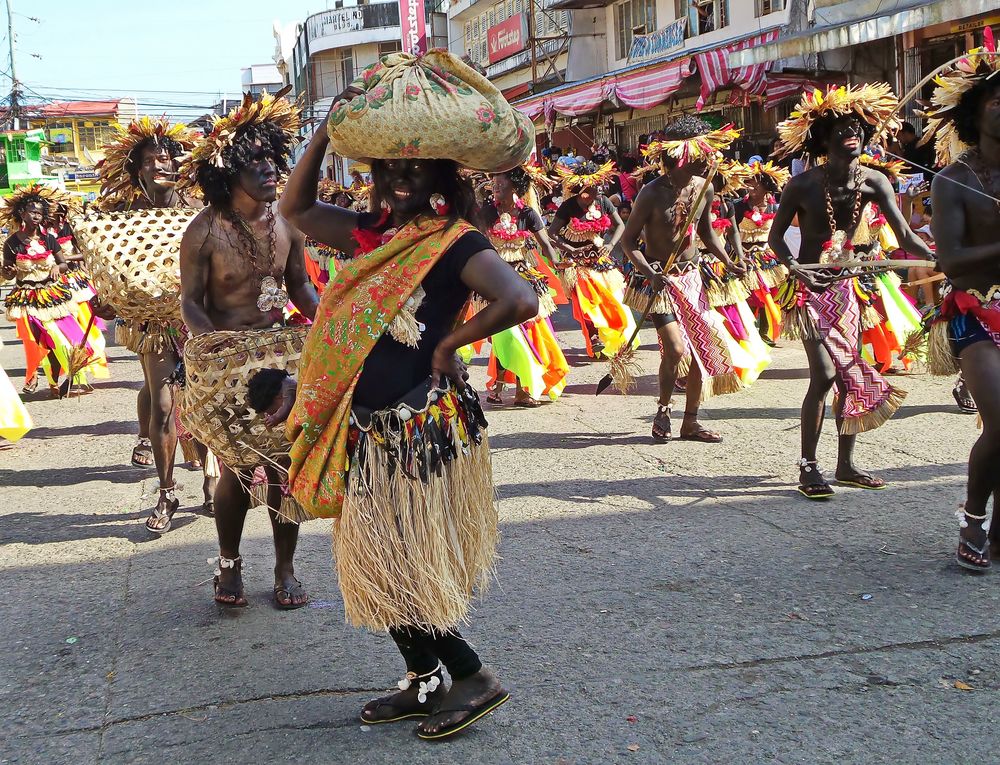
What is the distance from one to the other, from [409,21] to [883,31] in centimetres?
1222

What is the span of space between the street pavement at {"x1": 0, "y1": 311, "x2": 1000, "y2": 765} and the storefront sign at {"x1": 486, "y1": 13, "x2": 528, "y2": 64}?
99.0ft

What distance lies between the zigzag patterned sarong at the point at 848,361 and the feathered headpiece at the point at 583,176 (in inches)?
210

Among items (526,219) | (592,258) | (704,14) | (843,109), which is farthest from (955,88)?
(704,14)

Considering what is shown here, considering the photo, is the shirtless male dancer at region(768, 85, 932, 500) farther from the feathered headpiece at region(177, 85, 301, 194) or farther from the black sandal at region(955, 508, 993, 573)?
the feathered headpiece at region(177, 85, 301, 194)

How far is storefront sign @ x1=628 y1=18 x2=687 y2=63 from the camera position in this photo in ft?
80.9

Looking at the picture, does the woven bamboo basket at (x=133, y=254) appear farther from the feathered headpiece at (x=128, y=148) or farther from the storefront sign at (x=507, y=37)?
the storefront sign at (x=507, y=37)

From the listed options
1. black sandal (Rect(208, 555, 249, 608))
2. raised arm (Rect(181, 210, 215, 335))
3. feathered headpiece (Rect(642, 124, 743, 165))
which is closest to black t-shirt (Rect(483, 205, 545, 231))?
feathered headpiece (Rect(642, 124, 743, 165))

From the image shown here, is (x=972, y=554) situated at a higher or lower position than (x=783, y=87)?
lower

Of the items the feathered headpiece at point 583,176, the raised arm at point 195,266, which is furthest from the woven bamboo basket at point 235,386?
the feathered headpiece at point 583,176

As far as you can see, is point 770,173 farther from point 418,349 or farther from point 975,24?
point 418,349

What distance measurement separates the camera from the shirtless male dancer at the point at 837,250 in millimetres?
5770

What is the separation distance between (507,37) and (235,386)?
1362 inches

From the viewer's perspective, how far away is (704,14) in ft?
77.7

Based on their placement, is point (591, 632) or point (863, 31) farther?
point (863, 31)
